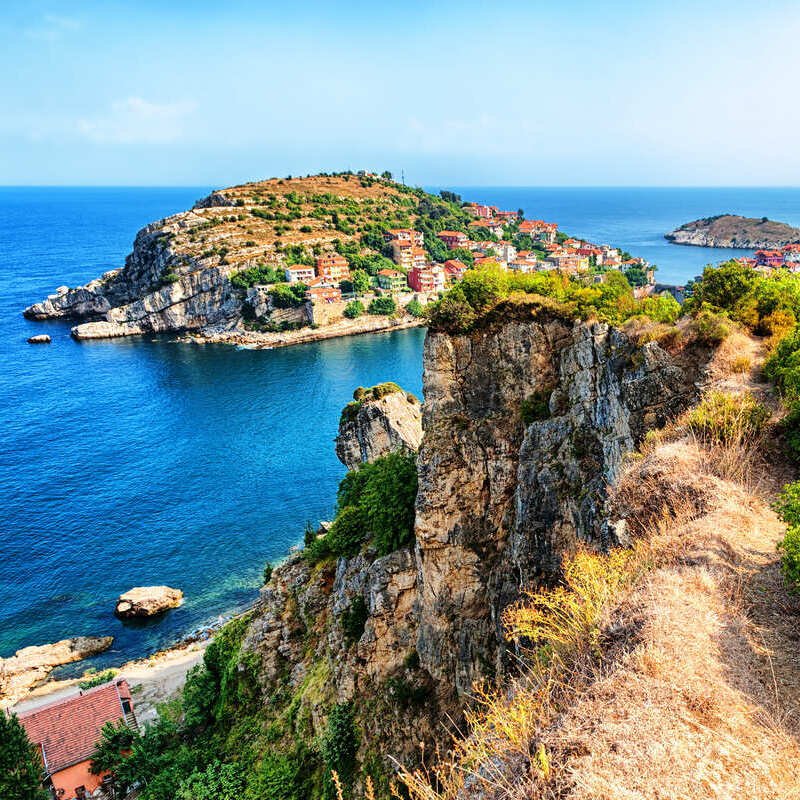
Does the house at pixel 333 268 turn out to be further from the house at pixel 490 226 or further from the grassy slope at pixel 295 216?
the house at pixel 490 226

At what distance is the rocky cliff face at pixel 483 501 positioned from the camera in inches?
534

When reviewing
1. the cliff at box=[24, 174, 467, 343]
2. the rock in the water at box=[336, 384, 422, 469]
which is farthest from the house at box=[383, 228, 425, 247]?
the rock in the water at box=[336, 384, 422, 469]

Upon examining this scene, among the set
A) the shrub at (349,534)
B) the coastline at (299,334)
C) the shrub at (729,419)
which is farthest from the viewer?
the coastline at (299,334)

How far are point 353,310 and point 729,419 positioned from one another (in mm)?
86064

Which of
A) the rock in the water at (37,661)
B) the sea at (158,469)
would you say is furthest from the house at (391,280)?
the rock in the water at (37,661)

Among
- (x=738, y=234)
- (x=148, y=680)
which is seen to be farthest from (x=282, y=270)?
(x=738, y=234)

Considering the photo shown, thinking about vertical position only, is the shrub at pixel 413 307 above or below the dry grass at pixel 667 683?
below

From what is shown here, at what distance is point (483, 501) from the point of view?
17734 millimetres

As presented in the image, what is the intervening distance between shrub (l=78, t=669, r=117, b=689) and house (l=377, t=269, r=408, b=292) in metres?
83.7

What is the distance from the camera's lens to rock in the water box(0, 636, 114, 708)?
29.1 m

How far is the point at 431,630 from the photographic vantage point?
59.7 ft

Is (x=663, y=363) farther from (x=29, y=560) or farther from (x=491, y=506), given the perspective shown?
(x=29, y=560)

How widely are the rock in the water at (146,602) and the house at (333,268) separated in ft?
243

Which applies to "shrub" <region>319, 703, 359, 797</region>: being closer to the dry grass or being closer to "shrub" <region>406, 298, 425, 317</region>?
the dry grass
